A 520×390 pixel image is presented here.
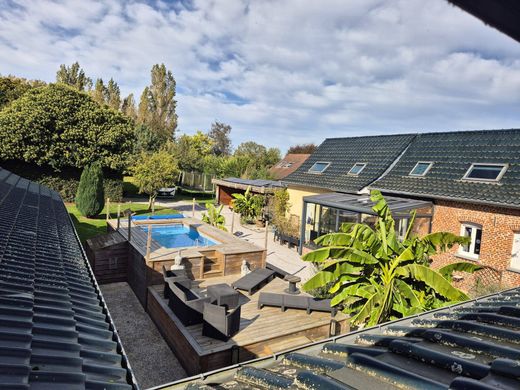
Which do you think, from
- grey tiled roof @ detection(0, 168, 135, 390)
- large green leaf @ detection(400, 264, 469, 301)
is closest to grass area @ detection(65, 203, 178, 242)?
grey tiled roof @ detection(0, 168, 135, 390)

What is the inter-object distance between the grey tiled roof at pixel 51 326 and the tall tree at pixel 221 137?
2871 inches

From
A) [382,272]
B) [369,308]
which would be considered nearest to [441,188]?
[382,272]

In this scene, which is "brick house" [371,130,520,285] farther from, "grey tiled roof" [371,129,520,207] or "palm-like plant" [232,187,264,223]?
"palm-like plant" [232,187,264,223]

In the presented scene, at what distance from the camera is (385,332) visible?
3.28 meters

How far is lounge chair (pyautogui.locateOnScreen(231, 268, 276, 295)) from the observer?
11.6 metres

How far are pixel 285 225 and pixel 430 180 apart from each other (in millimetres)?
8777

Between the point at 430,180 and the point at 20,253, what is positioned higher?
the point at 430,180

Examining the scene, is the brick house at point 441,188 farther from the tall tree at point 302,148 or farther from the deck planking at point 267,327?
the tall tree at point 302,148

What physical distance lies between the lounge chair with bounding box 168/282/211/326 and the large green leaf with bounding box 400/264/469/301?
5.33 meters

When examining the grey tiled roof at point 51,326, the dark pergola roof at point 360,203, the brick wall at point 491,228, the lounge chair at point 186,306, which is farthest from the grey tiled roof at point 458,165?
the grey tiled roof at point 51,326

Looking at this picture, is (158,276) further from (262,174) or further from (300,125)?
(300,125)

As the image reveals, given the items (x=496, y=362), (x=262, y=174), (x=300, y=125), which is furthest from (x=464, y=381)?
(x=300, y=125)

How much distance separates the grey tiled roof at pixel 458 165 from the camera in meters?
13.9

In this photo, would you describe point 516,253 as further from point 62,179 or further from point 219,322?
point 62,179
